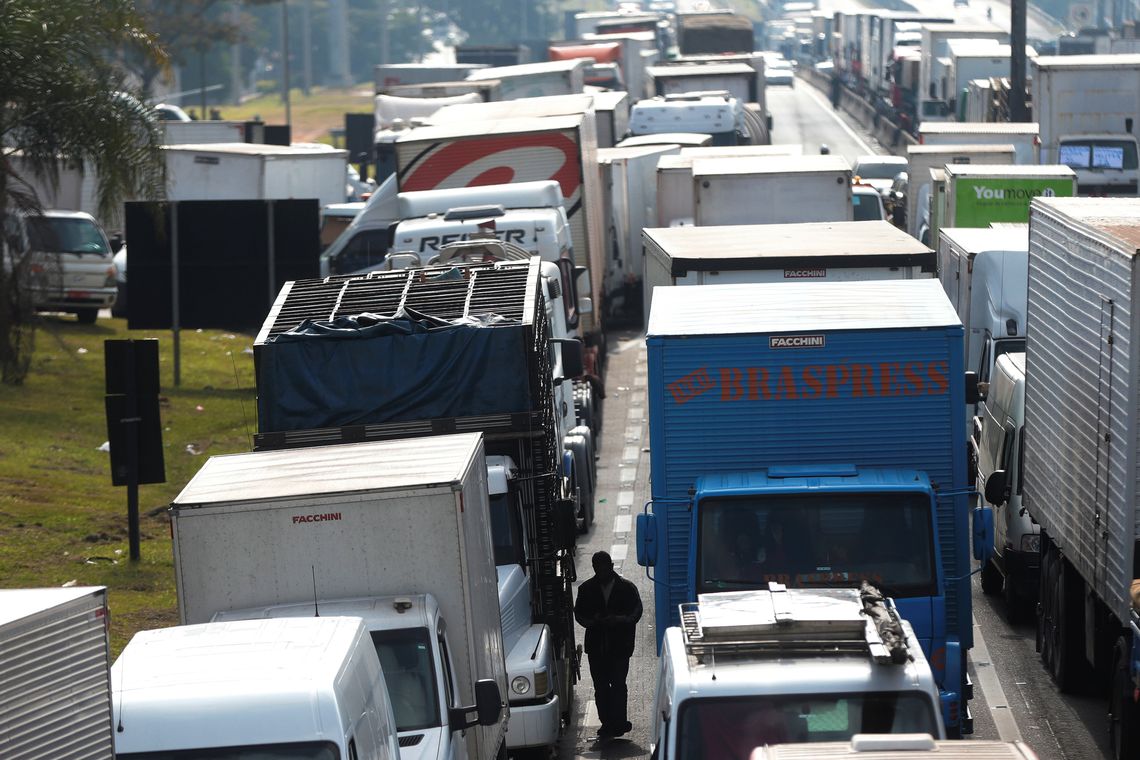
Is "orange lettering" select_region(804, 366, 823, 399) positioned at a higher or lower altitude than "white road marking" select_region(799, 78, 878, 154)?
higher

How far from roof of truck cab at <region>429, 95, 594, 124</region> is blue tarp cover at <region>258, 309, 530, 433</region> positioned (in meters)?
19.0

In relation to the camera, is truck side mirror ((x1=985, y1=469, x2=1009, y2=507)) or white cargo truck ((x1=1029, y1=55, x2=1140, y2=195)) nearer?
truck side mirror ((x1=985, y1=469, x2=1009, y2=507))

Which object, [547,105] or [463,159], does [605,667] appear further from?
[547,105]

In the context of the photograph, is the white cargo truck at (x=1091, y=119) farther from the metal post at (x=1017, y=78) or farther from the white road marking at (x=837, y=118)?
the white road marking at (x=837, y=118)

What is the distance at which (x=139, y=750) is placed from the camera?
760 cm

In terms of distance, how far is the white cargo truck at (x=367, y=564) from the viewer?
30.7 feet

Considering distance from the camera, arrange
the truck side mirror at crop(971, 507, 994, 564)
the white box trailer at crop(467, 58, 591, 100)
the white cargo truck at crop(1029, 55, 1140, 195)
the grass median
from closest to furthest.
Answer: the truck side mirror at crop(971, 507, 994, 564) < the grass median < the white cargo truck at crop(1029, 55, 1140, 195) < the white box trailer at crop(467, 58, 591, 100)

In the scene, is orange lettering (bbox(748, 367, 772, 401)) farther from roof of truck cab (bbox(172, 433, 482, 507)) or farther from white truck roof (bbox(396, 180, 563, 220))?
white truck roof (bbox(396, 180, 563, 220))

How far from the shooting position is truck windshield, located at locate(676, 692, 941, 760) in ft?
25.2

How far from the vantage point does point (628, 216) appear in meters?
33.7

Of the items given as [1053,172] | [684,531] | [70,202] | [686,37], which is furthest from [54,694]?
[686,37]

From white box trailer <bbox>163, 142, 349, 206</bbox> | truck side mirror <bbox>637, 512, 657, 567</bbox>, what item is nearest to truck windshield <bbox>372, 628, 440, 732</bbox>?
truck side mirror <bbox>637, 512, 657, 567</bbox>

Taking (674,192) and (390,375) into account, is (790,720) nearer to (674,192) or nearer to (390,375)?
(390,375)

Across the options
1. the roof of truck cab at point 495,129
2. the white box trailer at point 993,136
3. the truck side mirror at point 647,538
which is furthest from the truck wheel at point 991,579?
the white box trailer at point 993,136
